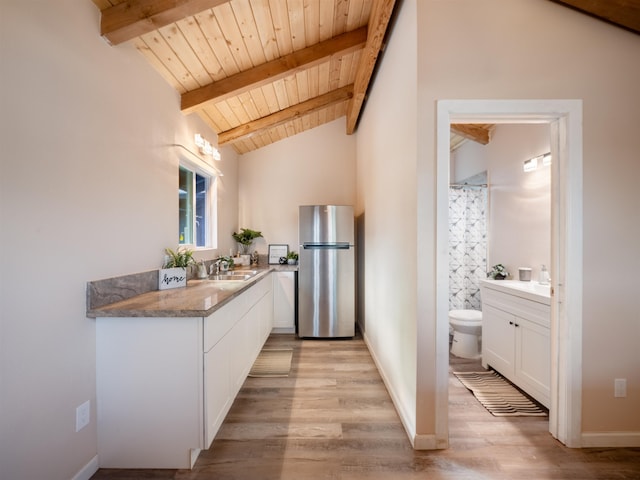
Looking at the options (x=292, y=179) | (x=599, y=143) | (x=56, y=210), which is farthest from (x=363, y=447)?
(x=292, y=179)

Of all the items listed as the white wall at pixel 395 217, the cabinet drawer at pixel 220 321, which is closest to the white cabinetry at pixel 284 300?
the white wall at pixel 395 217

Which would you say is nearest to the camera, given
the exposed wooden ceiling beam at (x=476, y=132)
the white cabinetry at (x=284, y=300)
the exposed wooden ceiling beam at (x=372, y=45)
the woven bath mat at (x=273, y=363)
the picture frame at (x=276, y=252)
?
the exposed wooden ceiling beam at (x=372, y=45)

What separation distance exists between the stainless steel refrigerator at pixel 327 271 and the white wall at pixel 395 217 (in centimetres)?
51

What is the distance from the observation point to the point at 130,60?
6.03 feet

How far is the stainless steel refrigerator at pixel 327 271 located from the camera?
3598mm

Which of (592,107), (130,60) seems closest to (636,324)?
(592,107)

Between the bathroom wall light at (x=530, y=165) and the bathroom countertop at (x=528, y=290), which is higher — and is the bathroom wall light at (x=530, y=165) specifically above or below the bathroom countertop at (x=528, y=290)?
above

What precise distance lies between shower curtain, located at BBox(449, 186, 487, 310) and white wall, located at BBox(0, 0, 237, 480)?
3.55 meters

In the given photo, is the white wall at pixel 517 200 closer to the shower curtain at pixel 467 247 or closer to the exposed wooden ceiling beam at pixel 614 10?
the shower curtain at pixel 467 247

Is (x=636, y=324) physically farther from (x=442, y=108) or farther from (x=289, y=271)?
(x=289, y=271)

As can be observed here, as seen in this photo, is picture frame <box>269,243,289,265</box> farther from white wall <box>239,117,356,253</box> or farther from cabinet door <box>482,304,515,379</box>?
cabinet door <box>482,304,515,379</box>

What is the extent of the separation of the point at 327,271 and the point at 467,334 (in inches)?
68.0

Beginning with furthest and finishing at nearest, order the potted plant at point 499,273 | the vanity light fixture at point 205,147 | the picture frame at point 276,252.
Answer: the picture frame at point 276,252, the potted plant at point 499,273, the vanity light fixture at point 205,147

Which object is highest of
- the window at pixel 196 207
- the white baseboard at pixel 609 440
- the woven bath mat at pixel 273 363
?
the window at pixel 196 207
